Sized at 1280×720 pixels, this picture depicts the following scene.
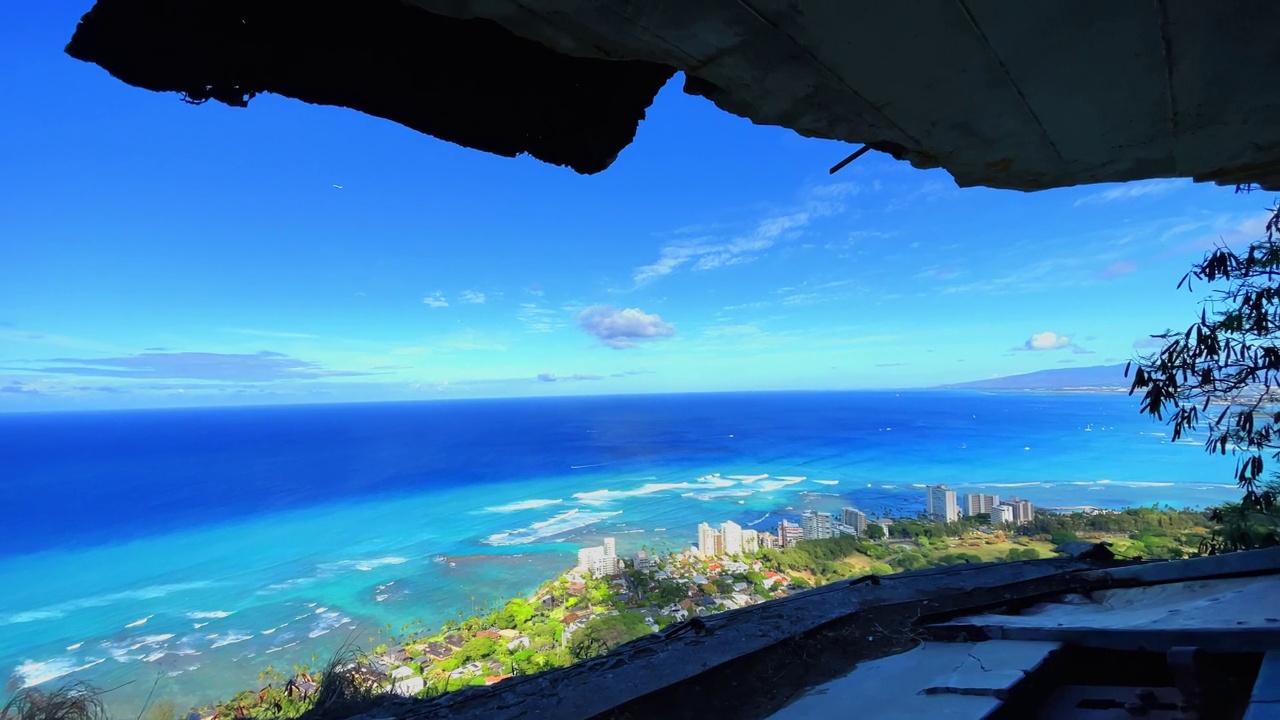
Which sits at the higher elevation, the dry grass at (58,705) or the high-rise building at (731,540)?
the dry grass at (58,705)

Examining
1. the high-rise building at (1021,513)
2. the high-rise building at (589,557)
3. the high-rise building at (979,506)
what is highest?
the high-rise building at (1021,513)

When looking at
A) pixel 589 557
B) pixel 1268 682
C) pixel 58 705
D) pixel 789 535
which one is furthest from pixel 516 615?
pixel 1268 682

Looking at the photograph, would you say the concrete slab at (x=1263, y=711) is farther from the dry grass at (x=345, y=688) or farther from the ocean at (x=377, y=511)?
the ocean at (x=377, y=511)

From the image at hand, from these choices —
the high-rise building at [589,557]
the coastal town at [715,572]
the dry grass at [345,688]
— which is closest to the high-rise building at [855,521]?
the coastal town at [715,572]

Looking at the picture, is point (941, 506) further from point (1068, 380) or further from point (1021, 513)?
point (1068, 380)

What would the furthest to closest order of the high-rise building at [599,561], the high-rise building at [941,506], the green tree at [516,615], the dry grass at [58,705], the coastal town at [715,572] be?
the high-rise building at [941,506] → the high-rise building at [599,561] → the green tree at [516,615] → the coastal town at [715,572] → the dry grass at [58,705]

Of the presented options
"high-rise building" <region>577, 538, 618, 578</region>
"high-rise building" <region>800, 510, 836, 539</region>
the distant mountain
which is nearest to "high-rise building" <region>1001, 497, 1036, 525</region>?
"high-rise building" <region>800, 510, 836, 539</region>
